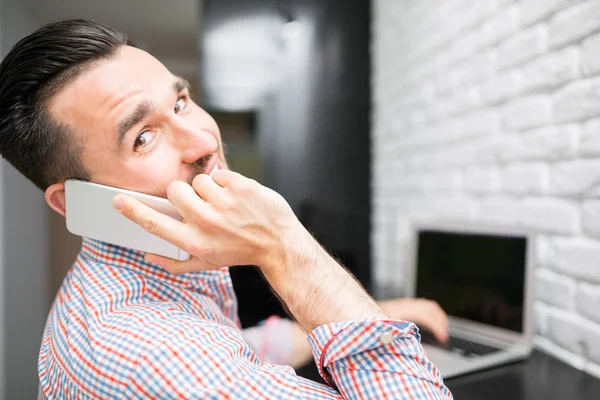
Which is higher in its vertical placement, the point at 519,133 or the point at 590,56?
the point at 590,56

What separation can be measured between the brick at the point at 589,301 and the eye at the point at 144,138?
961mm

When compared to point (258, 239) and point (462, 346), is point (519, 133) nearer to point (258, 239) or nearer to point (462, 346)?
point (462, 346)

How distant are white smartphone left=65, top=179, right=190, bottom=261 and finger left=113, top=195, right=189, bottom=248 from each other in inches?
1.9

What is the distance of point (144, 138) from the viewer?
30.0 inches

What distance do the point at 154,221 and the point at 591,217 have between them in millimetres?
881

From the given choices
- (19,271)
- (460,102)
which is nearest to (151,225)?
(460,102)

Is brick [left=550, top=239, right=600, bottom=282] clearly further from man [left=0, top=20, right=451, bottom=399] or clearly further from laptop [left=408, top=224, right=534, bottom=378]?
man [left=0, top=20, right=451, bottom=399]

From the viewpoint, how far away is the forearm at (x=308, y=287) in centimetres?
62

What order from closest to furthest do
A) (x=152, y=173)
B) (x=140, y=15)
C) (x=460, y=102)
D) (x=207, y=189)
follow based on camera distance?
(x=207, y=189) → (x=152, y=173) → (x=460, y=102) → (x=140, y=15)

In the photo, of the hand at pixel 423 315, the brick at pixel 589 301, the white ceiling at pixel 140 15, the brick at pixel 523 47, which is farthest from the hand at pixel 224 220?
the white ceiling at pixel 140 15

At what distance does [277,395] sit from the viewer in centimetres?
54

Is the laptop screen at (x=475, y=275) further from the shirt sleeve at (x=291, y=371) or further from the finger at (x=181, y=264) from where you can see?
the finger at (x=181, y=264)

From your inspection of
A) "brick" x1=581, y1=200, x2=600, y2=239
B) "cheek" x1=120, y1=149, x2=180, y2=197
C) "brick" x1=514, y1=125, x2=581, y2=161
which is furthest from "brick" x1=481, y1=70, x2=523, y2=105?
"cheek" x1=120, y1=149, x2=180, y2=197

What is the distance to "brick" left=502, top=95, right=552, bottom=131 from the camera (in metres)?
1.01
